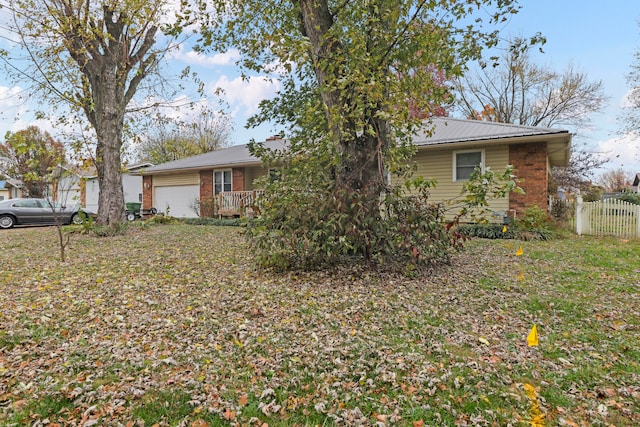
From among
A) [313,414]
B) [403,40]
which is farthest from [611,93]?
[313,414]

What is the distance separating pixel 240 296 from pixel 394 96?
3.51 meters

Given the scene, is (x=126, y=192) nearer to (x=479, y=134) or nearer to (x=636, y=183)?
(x=479, y=134)

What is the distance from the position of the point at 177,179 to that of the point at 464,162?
589 inches

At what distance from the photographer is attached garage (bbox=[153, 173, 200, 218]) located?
1875 cm

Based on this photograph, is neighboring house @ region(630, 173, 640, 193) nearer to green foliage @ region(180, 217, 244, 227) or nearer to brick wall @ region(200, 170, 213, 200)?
brick wall @ region(200, 170, 213, 200)

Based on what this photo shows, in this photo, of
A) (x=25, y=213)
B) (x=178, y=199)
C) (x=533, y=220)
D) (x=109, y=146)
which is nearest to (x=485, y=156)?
(x=533, y=220)

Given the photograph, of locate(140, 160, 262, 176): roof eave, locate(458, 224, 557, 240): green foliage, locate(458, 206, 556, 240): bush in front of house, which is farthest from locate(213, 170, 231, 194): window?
locate(458, 206, 556, 240): bush in front of house

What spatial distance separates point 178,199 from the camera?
19.5 metres

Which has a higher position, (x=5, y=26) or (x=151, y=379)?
(x=5, y=26)

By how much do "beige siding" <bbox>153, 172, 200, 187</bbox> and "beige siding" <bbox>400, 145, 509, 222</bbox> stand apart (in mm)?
11859

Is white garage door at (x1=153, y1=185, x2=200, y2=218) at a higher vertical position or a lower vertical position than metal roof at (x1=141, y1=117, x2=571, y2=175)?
lower

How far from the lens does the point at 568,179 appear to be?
2178 cm

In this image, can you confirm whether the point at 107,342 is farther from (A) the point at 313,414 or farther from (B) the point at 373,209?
(B) the point at 373,209

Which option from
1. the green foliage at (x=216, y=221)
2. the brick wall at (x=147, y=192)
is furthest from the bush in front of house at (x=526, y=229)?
the brick wall at (x=147, y=192)
